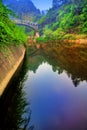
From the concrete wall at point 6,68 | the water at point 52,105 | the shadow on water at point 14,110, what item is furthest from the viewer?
the concrete wall at point 6,68

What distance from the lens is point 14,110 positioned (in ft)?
60.4

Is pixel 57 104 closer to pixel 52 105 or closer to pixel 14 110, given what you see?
pixel 52 105

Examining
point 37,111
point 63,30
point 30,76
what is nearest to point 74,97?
point 37,111

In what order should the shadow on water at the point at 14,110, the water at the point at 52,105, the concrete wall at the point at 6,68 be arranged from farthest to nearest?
1. the concrete wall at the point at 6,68
2. the water at the point at 52,105
3. the shadow on water at the point at 14,110

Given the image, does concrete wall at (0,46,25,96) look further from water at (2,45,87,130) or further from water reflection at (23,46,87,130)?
water reflection at (23,46,87,130)

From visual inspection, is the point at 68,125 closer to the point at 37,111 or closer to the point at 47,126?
the point at 47,126

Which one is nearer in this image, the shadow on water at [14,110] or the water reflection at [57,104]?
the shadow on water at [14,110]

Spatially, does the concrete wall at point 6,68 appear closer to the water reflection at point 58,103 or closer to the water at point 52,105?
the water at point 52,105

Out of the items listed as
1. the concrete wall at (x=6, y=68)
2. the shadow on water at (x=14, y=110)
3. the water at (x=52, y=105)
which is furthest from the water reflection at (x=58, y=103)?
the concrete wall at (x=6, y=68)

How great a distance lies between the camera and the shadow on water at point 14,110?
50.4 feet

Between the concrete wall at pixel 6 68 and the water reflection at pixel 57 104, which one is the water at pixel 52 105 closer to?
the water reflection at pixel 57 104

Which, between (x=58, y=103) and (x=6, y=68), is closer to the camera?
(x=58, y=103)

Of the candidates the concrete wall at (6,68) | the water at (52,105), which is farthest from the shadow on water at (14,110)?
the concrete wall at (6,68)

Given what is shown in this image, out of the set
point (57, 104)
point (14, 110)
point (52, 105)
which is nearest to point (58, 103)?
point (57, 104)
